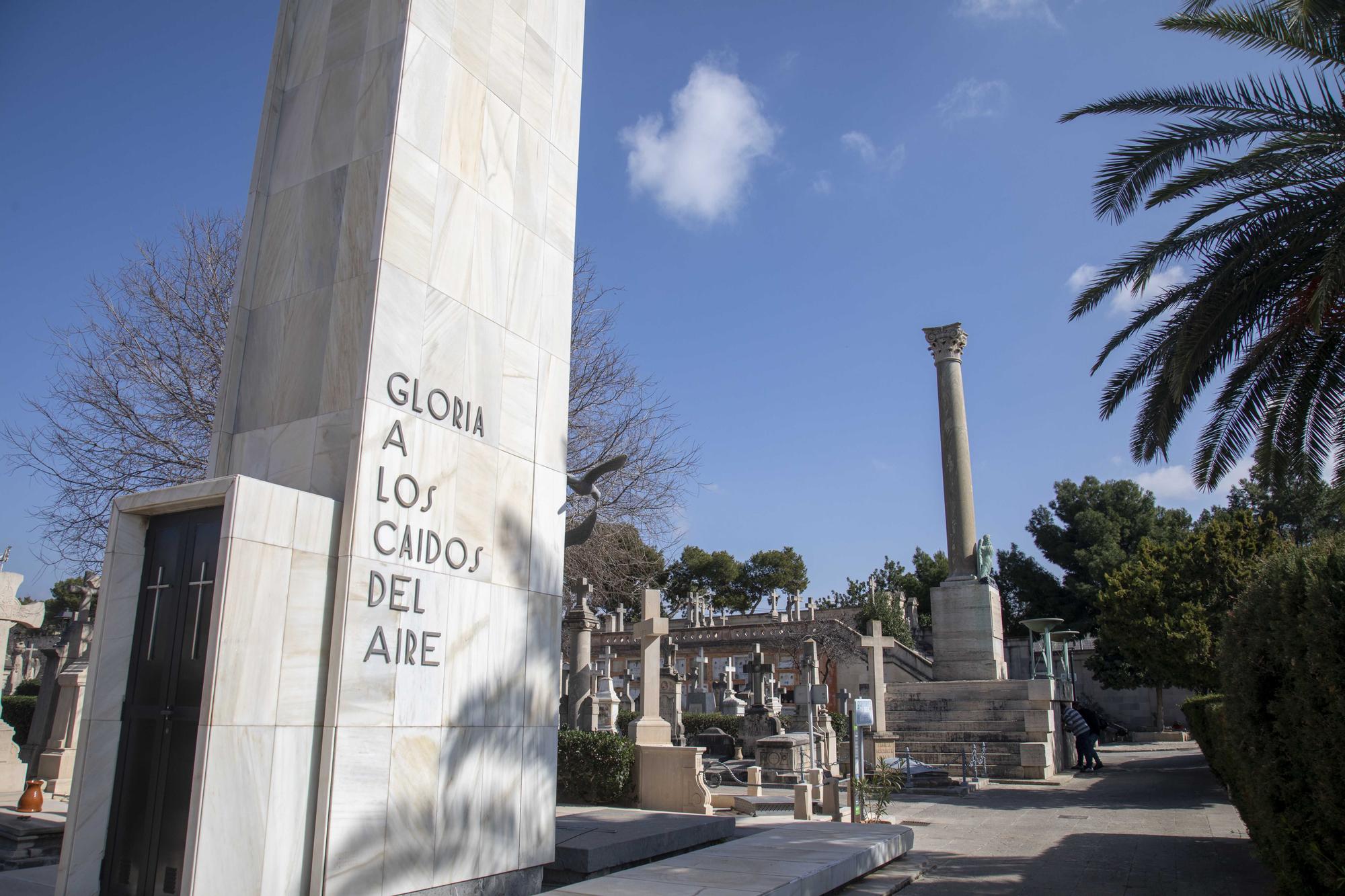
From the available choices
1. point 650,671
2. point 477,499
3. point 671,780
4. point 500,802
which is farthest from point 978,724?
point 477,499

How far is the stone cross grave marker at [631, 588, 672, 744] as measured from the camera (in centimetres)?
1362

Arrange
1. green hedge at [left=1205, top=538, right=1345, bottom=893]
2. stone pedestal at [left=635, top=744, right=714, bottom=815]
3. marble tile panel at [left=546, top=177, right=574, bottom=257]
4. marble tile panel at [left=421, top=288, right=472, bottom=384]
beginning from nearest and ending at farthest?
1. green hedge at [left=1205, top=538, right=1345, bottom=893]
2. marble tile panel at [left=421, top=288, right=472, bottom=384]
3. marble tile panel at [left=546, top=177, right=574, bottom=257]
4. stone pedestal at [left=635, top=744, right=714, bottom=815]

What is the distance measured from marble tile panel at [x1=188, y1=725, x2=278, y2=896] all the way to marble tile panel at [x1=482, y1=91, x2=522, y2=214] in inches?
169

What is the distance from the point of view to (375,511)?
558cm

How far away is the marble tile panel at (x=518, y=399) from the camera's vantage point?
677 centimetres

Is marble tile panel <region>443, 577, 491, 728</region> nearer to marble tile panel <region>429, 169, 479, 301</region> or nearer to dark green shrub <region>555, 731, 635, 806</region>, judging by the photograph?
marble tile panel <region>429, 169, 479, 301</region>

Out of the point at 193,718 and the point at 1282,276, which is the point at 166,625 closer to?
the point at 193,718

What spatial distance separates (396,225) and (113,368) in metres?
12.0

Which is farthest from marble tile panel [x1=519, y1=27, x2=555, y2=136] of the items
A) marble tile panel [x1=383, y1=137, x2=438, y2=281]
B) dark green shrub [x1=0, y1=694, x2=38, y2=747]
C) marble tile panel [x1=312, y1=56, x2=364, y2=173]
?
dark green shrub [x1=0, y1=694, x2=38, y2=747]

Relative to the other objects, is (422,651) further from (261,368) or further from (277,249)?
(277,249)

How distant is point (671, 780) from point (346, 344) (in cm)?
913

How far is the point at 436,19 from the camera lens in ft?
21.5

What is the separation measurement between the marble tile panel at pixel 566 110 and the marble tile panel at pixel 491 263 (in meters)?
1.33

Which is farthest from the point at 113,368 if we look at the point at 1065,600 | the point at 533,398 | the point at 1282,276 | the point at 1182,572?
the point at 1065,600
